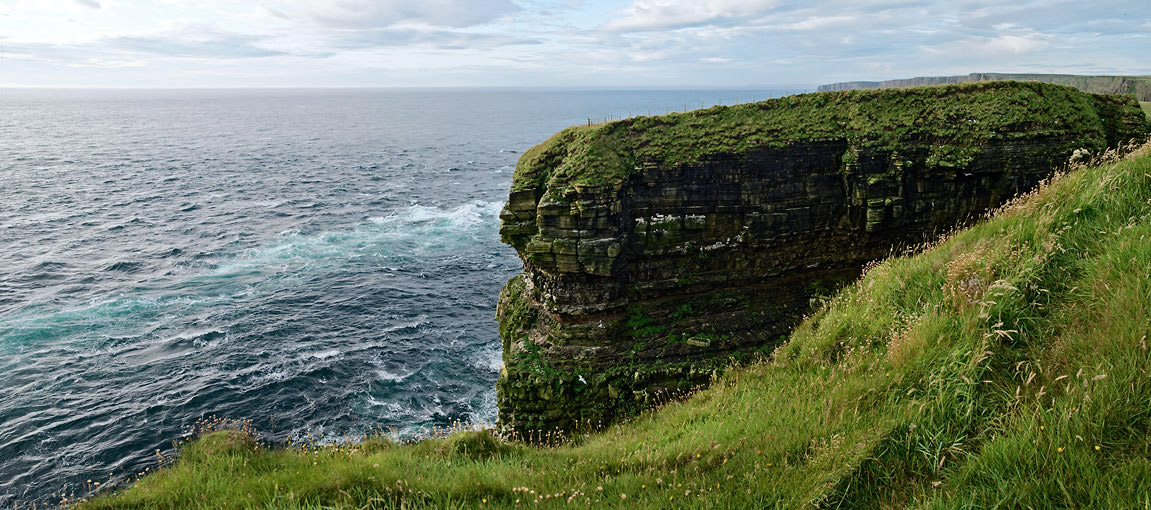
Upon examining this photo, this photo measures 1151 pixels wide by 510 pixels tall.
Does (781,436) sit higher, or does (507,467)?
(781,436)

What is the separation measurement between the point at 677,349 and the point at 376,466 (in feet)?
53.9

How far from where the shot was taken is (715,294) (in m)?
24.3

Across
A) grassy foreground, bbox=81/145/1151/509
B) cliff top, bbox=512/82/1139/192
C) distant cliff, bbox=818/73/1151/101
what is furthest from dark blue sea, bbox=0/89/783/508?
distant cliff, bbox=818/73/1151/101

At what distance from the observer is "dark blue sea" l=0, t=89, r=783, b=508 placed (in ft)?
82.3

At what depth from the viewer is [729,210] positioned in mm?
24000

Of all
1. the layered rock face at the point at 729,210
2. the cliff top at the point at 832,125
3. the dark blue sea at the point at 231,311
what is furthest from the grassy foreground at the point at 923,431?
the dark blue sea at the point at 231,311

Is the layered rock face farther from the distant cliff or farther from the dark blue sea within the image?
the distant cliff

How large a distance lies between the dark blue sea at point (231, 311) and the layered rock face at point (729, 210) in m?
6.46

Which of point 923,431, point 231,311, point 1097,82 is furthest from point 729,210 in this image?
point 1097,82

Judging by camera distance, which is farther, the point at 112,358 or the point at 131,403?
the point at 112,358

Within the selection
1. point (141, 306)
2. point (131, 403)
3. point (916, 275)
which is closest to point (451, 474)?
point (916, 275)

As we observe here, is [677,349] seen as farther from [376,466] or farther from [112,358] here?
[112,358]

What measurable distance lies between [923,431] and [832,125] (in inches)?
825

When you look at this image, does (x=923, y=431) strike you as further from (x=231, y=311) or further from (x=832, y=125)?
(x=231, y=311)
